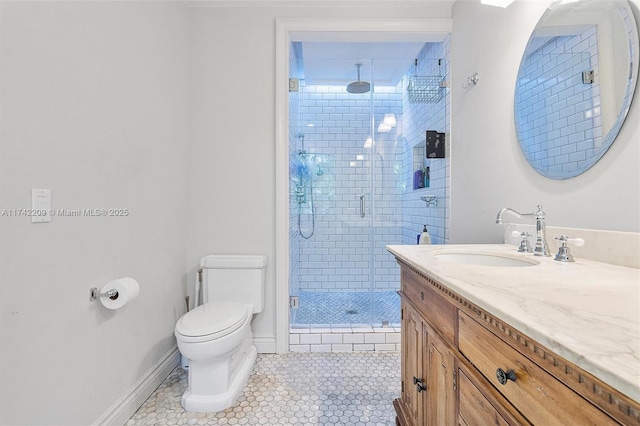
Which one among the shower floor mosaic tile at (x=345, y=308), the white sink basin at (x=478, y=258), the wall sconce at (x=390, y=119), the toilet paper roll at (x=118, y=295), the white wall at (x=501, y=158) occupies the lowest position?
the shower floor mosaic tile at (x=345, y=308)

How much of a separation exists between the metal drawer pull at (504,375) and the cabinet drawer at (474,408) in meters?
0.08

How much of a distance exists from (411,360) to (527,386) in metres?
0.77

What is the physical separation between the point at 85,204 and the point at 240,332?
3.18 ft

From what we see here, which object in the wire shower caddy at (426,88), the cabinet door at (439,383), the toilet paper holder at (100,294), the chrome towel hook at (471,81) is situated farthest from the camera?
the wire shower caddy at (426,88)

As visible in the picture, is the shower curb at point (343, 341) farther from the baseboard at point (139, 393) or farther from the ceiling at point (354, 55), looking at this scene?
the ceiling at point (354, 55)

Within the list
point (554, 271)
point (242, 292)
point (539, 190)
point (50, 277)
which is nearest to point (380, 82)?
point (539, 190)

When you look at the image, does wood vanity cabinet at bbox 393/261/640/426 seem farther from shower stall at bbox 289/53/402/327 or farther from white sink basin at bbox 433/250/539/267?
shower stall at bbox 289/53/402/327

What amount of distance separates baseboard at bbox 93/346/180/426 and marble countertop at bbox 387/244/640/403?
5.10 ft

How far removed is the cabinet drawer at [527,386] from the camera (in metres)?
0.45

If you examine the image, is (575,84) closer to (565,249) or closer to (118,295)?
(565,249)

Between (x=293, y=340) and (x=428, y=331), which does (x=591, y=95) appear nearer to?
(x=428, y=331)

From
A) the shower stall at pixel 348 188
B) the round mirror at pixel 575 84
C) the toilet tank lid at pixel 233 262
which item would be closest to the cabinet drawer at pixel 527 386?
the round mirror at pixel 575 84

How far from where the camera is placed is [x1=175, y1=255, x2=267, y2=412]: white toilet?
1.48 meters

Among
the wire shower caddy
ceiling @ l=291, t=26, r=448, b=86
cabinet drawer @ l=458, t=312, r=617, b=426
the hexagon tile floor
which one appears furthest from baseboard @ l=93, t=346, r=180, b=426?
the wire shower caddy
